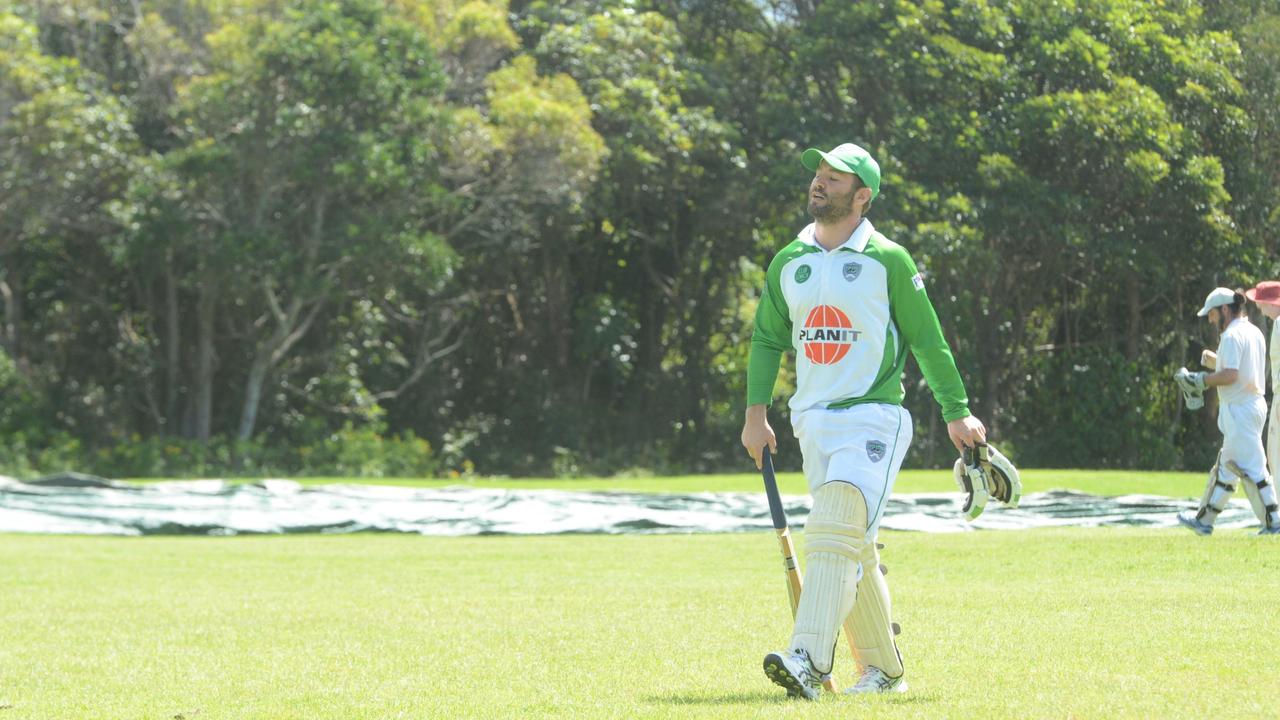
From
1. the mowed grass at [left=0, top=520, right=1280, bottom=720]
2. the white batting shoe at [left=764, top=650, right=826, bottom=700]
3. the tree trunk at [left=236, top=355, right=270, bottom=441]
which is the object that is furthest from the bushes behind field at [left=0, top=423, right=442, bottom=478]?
the white batting shoe at [left=764, top=650, right=826, bottom=700]

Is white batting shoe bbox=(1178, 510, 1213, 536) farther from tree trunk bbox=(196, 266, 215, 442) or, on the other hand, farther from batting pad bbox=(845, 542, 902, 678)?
tree trunk bbox=(196, 266, 215, 442)

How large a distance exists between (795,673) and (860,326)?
1.28 m

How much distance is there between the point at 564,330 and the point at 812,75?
286 inches

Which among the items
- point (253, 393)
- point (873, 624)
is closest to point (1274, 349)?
point (873, 624)

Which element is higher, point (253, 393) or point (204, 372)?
point (204, 372)

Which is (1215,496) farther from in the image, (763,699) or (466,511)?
(763,699)

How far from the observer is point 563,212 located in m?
29.7

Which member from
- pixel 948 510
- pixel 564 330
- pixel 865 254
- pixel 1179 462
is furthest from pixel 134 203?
pixel 865 254

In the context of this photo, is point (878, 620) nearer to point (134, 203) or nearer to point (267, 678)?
point (267, 678)

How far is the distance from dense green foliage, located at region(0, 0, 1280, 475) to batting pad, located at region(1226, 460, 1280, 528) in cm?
1359

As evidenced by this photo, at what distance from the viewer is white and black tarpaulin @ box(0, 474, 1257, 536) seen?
16078mm

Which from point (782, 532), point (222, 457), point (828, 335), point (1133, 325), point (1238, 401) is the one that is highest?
point (1133, 325)

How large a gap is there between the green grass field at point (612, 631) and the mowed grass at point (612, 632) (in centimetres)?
2

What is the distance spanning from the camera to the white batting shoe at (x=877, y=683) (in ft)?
19.4
